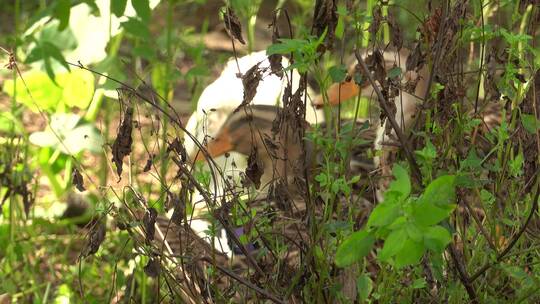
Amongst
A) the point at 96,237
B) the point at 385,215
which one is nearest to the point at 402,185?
the point at 385,215

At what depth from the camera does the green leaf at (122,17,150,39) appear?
2.13 meters

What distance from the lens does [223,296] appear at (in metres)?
1.61

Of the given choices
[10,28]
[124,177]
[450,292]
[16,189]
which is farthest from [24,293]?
[10,28]

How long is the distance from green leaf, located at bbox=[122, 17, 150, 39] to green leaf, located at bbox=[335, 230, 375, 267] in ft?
3.41

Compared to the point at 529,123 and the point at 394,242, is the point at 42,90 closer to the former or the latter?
the point at 529,123

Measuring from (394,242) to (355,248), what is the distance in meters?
0.08

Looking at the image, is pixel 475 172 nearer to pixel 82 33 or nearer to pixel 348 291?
pixel 348 291

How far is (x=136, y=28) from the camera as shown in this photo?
7.01 ft

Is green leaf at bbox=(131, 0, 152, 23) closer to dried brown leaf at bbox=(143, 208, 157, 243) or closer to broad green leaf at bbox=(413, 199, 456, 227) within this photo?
dried brown leaf at bbox=(143, 208, 157, 243)

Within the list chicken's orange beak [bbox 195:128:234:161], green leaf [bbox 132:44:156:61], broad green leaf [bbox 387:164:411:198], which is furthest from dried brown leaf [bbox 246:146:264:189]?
green leaf [bbox 132:44:156:61]

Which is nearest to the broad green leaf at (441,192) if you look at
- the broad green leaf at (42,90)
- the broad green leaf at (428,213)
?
the broad green leaf at (428,213)

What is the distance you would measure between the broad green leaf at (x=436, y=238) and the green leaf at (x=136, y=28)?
112cm

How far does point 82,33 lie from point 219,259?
0.85 m

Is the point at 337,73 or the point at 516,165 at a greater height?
the point at 337,73
